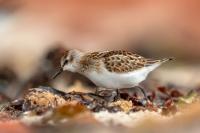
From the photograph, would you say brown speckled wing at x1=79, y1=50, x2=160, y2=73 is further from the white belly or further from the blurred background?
the blurred background

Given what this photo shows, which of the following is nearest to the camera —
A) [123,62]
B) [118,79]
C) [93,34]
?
[118,79]

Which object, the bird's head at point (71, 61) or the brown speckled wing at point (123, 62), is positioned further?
the bird's head at point (71, 61)

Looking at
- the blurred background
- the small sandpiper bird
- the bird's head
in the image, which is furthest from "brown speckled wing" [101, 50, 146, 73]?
the blurred background

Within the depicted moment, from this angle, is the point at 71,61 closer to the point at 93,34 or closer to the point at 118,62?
the point at 118,62

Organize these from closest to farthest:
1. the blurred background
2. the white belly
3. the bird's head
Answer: the white belly → the bird's head → the blurred background

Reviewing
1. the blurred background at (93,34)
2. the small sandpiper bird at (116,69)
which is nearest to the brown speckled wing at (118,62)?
the small sandpiper bird at (116,69)

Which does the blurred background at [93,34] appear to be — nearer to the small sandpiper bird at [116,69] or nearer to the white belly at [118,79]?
the small sandpiper bird at [116,69]

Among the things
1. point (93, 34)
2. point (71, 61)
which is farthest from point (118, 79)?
point (93, 34)

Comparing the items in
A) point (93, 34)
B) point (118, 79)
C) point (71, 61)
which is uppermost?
point (93, 34)
